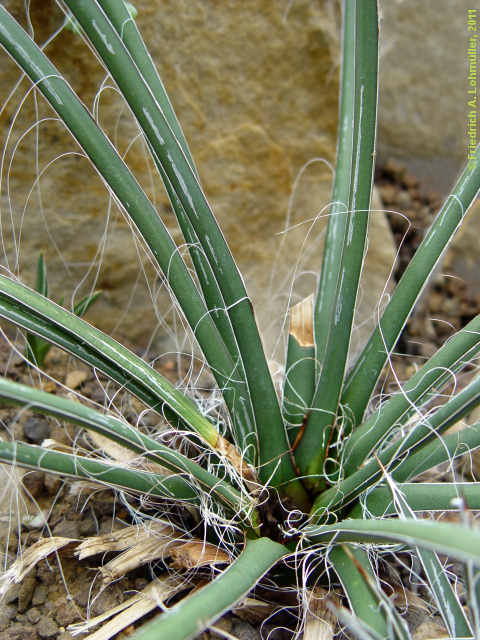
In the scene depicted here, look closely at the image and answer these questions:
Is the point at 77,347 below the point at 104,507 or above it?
above

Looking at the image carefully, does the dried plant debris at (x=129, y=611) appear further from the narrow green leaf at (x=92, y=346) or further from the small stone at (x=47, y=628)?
the narrow green leaf at (x=92, y=346)

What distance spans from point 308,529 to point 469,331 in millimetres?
283

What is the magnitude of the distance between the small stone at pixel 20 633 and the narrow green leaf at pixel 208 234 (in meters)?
0.30

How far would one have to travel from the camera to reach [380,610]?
0.56m

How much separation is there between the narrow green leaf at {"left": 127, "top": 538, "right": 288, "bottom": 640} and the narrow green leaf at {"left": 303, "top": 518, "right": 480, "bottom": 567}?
8 cm

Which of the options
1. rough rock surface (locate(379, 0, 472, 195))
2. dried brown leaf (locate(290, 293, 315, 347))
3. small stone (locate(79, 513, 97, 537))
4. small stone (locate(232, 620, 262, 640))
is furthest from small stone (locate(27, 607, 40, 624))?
rough rock surface (locate(379, 0, 472, 195))

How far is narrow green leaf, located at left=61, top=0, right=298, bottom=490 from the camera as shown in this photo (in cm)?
54

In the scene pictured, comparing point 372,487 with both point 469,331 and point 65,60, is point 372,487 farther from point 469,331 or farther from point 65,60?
point 65,60

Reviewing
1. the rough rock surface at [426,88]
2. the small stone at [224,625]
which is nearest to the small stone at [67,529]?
the small stone at [224,625]

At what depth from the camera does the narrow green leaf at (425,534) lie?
0.37 metres

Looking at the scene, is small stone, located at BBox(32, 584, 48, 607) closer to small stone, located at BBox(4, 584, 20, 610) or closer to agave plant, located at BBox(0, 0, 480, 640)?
small stone, located at BBox(4, 584, 20, 610)

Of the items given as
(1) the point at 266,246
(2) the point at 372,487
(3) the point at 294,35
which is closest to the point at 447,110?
(3) the point at 294,35

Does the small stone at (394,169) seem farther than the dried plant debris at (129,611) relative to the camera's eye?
Yes

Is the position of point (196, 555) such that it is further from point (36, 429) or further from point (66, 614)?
point (36, 429)
